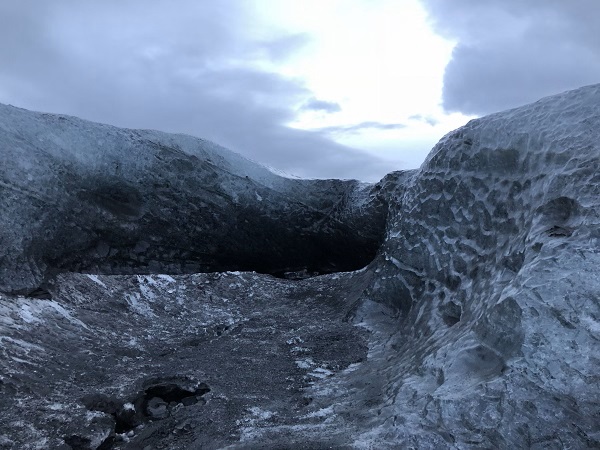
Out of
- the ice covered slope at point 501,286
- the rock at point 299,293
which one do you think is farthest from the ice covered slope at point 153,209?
the ice covered slope at point 501,286

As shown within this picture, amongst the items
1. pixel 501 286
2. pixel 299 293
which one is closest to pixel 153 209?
pixel 299 293

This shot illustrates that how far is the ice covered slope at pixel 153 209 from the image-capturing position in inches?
199

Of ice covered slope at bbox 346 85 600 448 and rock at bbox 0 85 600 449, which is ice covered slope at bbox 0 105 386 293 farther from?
ice covered slope at bbox 346 85 600 448

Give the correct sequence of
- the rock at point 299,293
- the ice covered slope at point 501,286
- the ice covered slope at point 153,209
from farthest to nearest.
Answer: the ice covered slope at point 153,209, the rock at point 299,293, the ice covered slope at point 501,286

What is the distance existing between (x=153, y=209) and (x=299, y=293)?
1.65 m

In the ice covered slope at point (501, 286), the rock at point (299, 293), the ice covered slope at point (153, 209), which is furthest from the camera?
the ice covered slope at point (153, 209)

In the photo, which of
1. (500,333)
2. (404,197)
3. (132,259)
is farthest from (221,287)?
(500,333)

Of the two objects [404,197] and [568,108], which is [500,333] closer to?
[568,108]

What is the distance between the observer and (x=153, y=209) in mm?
5691

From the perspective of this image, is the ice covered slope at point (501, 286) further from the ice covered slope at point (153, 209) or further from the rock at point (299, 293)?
the ice covered slope at point (153, 209)

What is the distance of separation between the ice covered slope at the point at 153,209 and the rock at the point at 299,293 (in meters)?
0.02

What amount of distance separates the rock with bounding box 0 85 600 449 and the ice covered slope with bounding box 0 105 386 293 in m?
0.02

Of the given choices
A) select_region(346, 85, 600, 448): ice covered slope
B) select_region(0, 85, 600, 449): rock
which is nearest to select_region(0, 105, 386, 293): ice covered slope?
select_region(0, 85, 600, 449): rock

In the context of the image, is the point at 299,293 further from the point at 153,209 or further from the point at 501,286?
the point at 501,286
